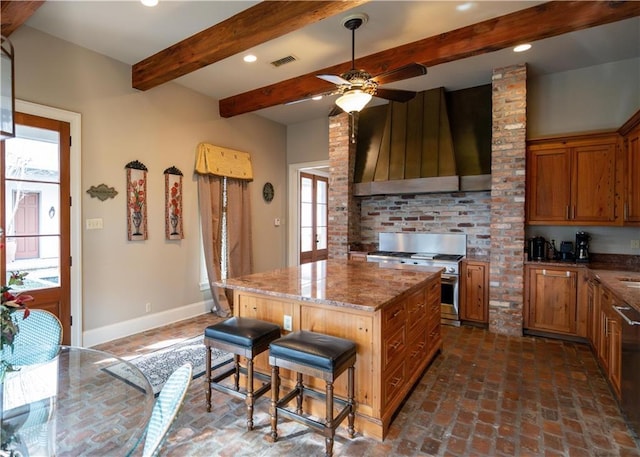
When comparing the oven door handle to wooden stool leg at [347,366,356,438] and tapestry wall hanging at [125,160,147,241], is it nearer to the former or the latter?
wooden stool leg at [347,366,356,438]

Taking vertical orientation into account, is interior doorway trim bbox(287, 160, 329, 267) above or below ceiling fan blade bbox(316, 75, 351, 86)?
below

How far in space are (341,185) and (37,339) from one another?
397cm

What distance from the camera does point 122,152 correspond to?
3.78m

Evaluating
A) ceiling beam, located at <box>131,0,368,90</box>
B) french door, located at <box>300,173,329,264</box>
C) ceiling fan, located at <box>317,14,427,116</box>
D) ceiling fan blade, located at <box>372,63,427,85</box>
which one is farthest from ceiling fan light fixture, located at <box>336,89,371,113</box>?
french door, located at <box>300,173,329,264</box>

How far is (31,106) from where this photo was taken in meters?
3.05

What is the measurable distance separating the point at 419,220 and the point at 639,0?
3180mm

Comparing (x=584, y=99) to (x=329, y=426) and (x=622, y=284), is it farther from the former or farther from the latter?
(x=329, y=426)

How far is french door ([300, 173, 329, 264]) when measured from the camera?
272 inches

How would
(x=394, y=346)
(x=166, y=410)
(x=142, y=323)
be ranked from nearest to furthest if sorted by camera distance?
(x=166, y=410)
(x=394, y=346)
(x=142, y=323)

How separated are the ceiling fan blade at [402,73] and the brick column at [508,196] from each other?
1.90 metres

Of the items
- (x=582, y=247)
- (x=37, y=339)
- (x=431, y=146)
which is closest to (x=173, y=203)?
(x=37, y=339)

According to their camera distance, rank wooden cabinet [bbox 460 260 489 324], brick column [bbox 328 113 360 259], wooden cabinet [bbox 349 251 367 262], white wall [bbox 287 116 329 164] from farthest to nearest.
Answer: white wall [bbox 287 116 329 164]
brick column [bbox 328 113 360 259]
wooden cabinet [bbox 349 251 367 262]
wooden cabinet [bbox 460 260 489 324]

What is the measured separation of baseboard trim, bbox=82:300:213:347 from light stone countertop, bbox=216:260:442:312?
6.69ft

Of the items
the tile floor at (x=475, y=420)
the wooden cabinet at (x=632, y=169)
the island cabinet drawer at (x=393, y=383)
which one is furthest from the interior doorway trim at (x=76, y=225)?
the wooden cabinet at (x=632, y=169)
